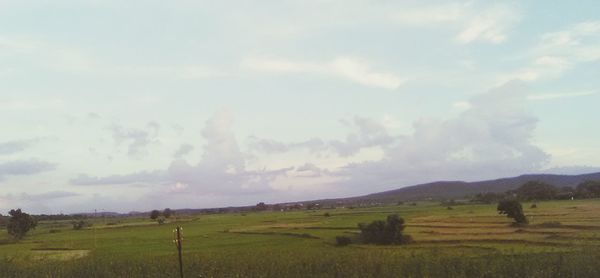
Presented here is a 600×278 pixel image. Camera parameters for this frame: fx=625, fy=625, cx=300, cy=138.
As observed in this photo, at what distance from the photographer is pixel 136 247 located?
150 ft

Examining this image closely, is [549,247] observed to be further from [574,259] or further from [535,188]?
[535,188]

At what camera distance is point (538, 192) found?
108312mm

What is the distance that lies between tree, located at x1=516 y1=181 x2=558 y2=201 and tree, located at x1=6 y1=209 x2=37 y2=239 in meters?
78.7

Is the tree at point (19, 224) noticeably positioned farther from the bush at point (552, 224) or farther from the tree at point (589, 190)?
the tree at point (589, 190)

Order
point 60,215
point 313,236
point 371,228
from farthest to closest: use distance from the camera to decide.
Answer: point 60,215, point 313,236, point 371,228

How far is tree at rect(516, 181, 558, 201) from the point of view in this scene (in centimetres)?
10694

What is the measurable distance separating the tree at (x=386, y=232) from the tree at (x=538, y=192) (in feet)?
235

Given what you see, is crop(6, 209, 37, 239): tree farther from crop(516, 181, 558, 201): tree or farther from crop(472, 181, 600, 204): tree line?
crop(516, 181, 558, 201): tree

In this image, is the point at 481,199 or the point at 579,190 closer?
the point at 579,190

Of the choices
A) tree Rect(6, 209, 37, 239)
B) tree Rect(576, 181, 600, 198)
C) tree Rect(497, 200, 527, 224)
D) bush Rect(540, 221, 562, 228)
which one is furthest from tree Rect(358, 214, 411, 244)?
tree Rect(576, 181, 600, 198)

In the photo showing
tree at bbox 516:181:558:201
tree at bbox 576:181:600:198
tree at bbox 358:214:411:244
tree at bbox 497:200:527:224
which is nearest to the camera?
tree at bbox 358:214:411:244

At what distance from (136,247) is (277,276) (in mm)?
27424

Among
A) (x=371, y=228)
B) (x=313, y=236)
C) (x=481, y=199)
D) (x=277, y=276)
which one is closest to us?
(x=277, y=276)

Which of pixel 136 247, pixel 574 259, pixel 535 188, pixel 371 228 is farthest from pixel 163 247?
pixel 535 188
